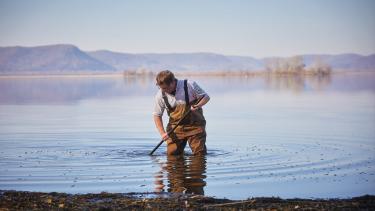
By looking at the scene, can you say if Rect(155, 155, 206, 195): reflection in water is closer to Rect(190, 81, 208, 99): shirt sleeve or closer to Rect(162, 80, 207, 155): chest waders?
Rect(162, 80, 207, 155): chest waders

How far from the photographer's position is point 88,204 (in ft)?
24.5

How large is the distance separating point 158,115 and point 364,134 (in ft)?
23.5

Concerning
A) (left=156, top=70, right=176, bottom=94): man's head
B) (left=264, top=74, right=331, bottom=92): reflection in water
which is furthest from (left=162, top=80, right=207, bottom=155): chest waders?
(left=264, top=74, right=331, bottom=92): reflection in water

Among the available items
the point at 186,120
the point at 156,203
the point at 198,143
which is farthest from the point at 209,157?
the point at 156,203

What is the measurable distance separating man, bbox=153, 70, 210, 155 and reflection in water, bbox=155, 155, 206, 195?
1.14ft


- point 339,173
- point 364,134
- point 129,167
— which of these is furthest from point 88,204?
point 364,134

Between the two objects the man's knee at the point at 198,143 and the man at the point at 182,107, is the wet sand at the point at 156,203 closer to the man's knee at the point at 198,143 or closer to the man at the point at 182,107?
the man at the point at 182,107

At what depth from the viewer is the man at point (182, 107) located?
35.7 feet

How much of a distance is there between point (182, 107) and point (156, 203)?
396cm

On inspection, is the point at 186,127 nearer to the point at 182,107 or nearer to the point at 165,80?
the point at 182,107

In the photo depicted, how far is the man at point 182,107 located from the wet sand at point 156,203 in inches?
123

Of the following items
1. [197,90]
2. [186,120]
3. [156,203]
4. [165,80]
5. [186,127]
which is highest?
[165,80]

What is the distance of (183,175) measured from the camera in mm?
10242

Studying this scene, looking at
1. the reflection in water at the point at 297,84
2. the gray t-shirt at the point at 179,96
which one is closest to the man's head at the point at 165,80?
the gray t-shirt at the point at 179,96
